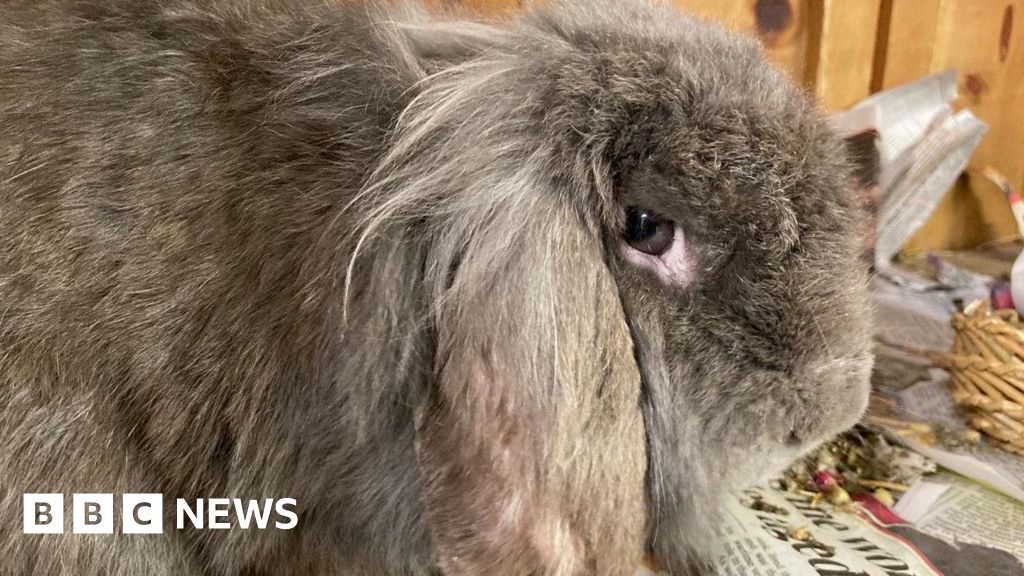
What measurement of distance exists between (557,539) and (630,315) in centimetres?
26

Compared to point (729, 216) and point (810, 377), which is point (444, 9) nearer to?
point (729, 216)

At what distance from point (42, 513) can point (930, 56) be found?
2.35 m

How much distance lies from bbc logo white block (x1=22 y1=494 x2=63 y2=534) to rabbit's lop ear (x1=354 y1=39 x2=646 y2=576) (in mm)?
430

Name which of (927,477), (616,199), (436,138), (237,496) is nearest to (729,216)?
(616,199)

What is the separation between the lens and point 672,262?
0.87 m

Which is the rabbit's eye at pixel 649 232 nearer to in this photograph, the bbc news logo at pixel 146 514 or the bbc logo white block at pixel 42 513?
the bbc news logo at pixel 146 514

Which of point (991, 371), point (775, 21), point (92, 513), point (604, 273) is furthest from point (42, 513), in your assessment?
point (775, 21)

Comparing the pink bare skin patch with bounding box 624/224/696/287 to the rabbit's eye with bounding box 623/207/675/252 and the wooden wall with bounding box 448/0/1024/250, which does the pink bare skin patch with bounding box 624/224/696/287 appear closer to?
the rabbit's eye with bounding box 623/207/675/252

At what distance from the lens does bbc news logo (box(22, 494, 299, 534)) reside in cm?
86

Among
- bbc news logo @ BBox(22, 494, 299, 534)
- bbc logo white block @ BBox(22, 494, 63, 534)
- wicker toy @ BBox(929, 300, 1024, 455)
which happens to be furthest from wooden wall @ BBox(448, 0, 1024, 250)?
bbc logo white block @ BBox(22, 494, 63, 534)

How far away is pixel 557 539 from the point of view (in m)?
0.79

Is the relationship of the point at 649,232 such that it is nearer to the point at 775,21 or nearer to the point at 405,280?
the point at 405,280

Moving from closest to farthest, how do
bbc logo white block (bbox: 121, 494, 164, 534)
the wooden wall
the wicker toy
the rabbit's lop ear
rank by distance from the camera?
the rabbit's lop ear → bbc logo white block (bbox: 121, 494, 164, 534) → the wicker toy → the wooden wall

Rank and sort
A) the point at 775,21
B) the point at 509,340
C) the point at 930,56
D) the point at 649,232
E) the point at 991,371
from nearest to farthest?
the point at 509,340 < the point at 649,232 < the point at 991,371 < the point at 775,21 < the point at 930,56
